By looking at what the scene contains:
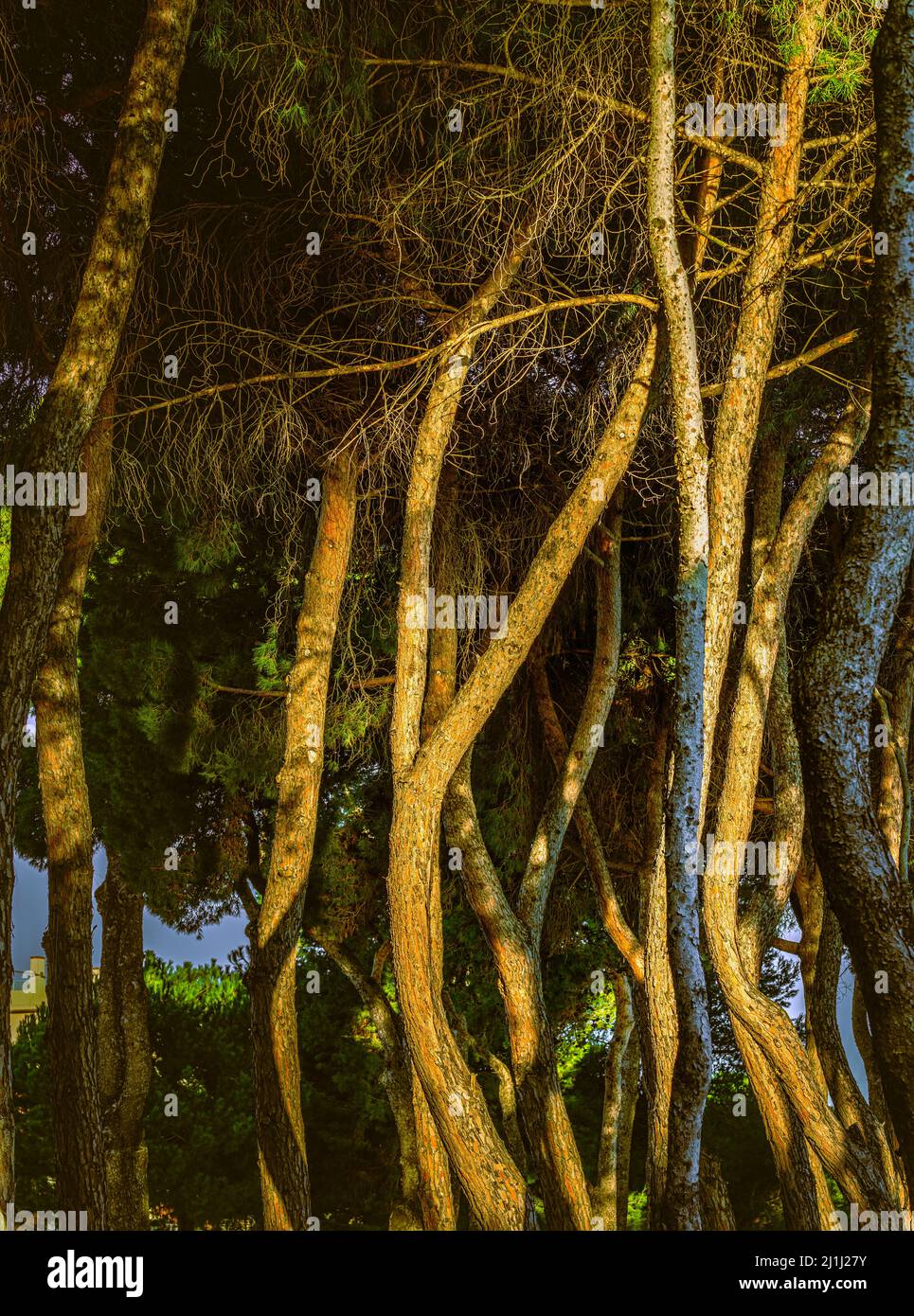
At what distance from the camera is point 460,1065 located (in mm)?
8617

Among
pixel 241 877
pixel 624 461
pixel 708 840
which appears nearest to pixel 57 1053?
pixel 708 840

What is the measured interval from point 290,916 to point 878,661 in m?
5.57

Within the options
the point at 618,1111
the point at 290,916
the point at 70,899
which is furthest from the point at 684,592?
the point at 618,1111

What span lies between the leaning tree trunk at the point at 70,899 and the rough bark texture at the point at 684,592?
11.3 feet

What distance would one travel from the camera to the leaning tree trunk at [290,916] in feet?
34.0

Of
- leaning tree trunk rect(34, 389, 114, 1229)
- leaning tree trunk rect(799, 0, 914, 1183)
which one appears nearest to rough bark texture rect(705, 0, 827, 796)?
leaning tree trunk rect(799, 0, 914, 1183)

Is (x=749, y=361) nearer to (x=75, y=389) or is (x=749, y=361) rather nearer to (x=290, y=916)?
(x=75, y=389)

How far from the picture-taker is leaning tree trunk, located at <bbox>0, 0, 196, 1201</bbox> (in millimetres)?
6414

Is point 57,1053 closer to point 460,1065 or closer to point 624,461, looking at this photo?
point 460,1065

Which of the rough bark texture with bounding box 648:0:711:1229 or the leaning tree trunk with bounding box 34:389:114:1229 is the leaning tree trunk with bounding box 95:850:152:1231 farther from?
the rough bark texture with bounding box 648:0:711:1229

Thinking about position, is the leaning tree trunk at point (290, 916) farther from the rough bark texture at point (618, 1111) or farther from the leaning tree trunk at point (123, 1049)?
the leaning tree trunk at point (123, 1049)

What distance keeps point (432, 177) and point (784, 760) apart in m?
5.22

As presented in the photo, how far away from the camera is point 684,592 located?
802cm

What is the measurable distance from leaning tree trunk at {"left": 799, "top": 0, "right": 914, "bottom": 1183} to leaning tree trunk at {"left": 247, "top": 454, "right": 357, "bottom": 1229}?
5114 millimetres
